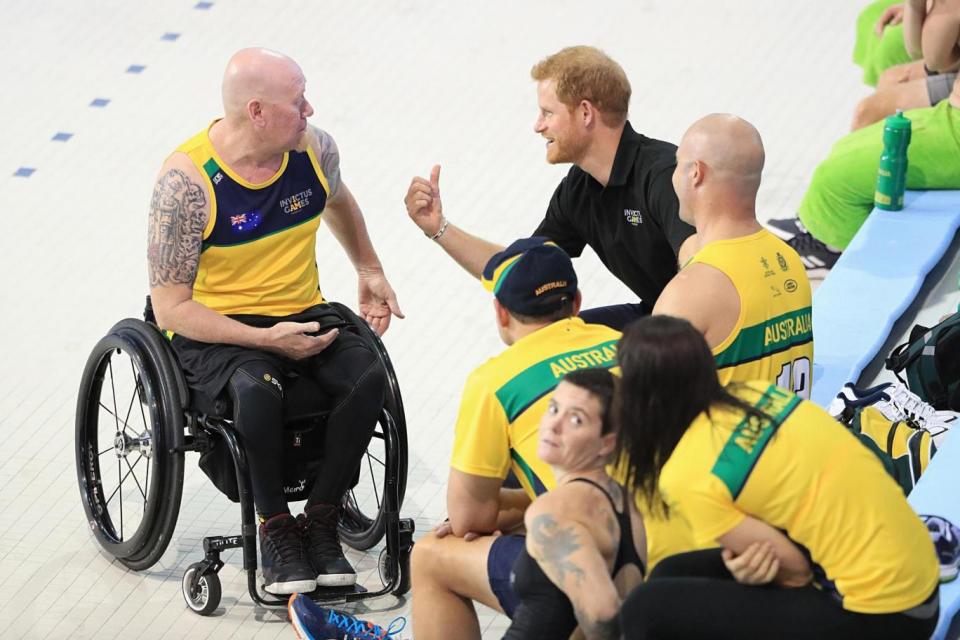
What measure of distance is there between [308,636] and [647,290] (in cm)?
146

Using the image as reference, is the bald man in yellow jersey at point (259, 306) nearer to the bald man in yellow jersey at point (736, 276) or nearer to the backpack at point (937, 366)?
the bald man in yellow jersey at point (736, 276)

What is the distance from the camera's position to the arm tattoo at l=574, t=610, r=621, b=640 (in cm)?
254

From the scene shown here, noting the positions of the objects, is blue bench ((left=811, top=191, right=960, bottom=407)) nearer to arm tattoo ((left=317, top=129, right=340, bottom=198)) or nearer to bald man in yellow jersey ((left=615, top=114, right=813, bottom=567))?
bald man in yellow jersey ((left=615, top=114, right=813, bottom=567))

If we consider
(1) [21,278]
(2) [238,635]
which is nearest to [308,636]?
(2) [238,635]

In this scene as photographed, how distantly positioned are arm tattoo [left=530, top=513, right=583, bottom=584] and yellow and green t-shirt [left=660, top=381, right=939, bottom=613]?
20 centimetres

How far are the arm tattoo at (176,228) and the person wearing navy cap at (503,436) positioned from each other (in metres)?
0.83

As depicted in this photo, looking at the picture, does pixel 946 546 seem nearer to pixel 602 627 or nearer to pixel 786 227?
pixel 602 627

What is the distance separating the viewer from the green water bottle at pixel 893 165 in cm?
478

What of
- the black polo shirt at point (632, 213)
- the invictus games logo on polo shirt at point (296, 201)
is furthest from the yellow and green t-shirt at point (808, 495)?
the invictus games logo on polo shirt at point (296, 201)

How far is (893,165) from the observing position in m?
4.86

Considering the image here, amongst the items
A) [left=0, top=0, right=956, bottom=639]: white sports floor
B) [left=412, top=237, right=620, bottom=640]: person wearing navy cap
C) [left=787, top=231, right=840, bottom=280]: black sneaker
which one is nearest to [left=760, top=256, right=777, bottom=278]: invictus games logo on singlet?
[left=412, top=237, right=620, bottom=640]: person wearing navy cap

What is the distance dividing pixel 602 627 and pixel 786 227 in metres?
3.16

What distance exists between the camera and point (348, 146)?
6184 millimetres

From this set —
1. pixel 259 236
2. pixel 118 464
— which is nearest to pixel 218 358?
pixel 259 236
